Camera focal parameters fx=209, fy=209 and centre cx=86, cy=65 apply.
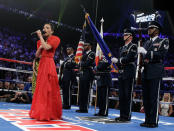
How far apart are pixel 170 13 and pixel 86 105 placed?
4048 mm

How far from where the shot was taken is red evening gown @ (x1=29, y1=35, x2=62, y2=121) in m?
2.92

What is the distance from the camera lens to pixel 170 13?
791 millimetres

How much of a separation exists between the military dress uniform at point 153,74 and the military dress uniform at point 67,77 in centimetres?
255

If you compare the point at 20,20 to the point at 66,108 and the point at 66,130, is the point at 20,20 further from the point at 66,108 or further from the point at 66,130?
the point at 66,130

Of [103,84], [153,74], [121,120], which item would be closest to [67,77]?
[103,84]

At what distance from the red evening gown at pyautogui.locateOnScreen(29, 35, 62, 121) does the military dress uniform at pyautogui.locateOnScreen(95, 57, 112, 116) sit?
125 cm

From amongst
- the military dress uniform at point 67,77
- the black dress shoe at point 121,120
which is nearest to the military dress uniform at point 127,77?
the black dress shoe at point 121,120

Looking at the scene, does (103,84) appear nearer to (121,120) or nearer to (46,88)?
(121,120)

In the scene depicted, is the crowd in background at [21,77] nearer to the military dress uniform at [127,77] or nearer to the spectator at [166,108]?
the spectator at [166,108]

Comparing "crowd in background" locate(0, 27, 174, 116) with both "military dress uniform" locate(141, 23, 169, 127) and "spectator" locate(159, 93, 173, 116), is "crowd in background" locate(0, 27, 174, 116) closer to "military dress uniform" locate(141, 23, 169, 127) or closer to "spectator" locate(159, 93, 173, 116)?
"spectator" locate(159, 93, 173, 116)

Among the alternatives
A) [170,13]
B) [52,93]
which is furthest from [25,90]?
[170,13]

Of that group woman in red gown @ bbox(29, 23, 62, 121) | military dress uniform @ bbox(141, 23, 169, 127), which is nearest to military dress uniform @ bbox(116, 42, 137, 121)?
military dress uniform @ bbox(141, 23, 169, 127)

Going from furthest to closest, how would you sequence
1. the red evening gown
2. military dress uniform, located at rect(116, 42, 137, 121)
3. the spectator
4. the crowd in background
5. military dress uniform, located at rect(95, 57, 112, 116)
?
the crowd in background < the spectator < military dress uniform, located at rect(95, 57, 112, 116) < military dress uniform, located at rect(116, 42, 137, 121) < the red evening gown

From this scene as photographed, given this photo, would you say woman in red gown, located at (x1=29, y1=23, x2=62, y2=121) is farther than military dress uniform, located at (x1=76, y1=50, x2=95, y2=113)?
No
